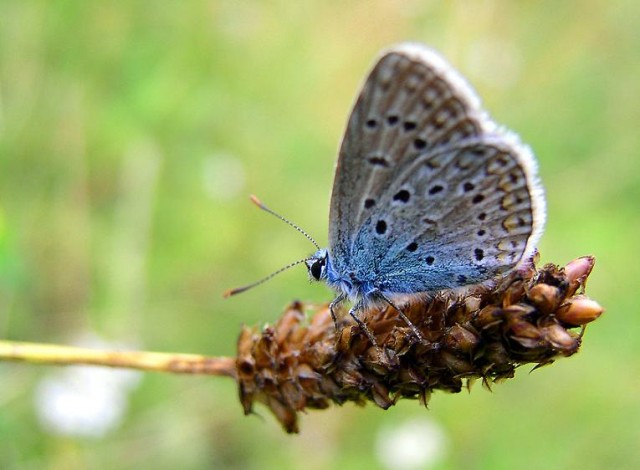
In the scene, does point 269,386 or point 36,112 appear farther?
point 36,112

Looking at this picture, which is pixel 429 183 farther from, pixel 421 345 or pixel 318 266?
pixel 421 345

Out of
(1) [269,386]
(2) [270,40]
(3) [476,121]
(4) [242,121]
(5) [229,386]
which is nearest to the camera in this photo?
(1) [269,386]

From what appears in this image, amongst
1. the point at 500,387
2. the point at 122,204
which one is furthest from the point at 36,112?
the point at 500,387

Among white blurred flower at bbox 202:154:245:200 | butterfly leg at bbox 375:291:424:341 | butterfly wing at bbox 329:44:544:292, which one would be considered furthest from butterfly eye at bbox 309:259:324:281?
white blurred flower at bbox 202:154:245:200

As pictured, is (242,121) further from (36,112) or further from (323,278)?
(323,278)

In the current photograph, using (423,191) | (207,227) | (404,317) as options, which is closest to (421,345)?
(404,317)

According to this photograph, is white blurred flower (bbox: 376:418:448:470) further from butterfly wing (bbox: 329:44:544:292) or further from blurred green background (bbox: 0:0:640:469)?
butterfly wing (bbox: 329:44:544:292)

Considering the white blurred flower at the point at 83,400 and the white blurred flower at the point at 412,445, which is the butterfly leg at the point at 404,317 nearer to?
the white blurred flower at the point at 83,400
